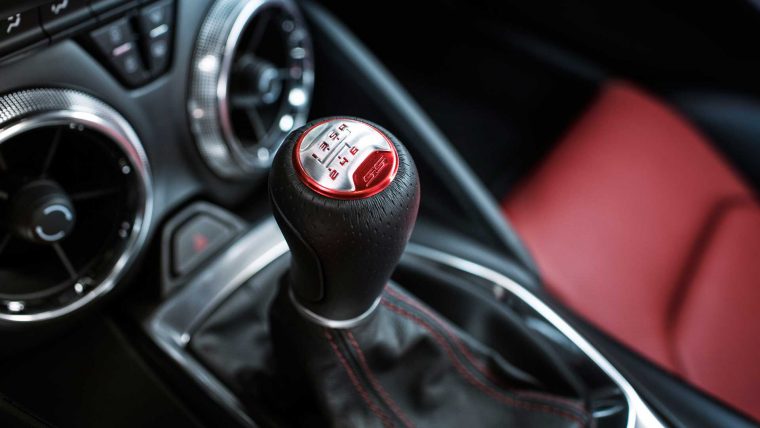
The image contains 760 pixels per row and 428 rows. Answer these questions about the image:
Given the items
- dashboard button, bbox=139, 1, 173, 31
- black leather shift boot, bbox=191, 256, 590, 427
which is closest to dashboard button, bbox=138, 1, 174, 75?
dashboard button, bbox=139, 1, 173, 31

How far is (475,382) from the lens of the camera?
69cm

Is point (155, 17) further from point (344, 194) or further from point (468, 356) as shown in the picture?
point (468, 356)

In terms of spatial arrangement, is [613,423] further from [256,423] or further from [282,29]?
[282,29]

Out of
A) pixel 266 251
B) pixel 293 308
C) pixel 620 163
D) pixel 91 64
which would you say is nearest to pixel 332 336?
pixel 293 308

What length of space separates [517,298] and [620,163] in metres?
0.49

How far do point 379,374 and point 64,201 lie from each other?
341mm

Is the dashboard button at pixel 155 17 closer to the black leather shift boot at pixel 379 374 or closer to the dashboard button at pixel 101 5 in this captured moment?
the dashboard button at pixel 101 5

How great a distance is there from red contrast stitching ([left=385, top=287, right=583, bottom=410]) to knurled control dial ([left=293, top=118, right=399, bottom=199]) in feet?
0.76

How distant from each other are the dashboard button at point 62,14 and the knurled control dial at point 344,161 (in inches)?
11.3

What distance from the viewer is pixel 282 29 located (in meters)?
0.87

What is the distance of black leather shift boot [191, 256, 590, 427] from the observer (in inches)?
24.5

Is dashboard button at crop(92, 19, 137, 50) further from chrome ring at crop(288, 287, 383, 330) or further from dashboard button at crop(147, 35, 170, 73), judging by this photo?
chrome ring at crop(288, 287, 383, 330)

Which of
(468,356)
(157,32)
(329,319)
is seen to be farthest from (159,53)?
(468,356)

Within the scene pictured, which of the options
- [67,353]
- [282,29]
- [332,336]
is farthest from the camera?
[282,29]
